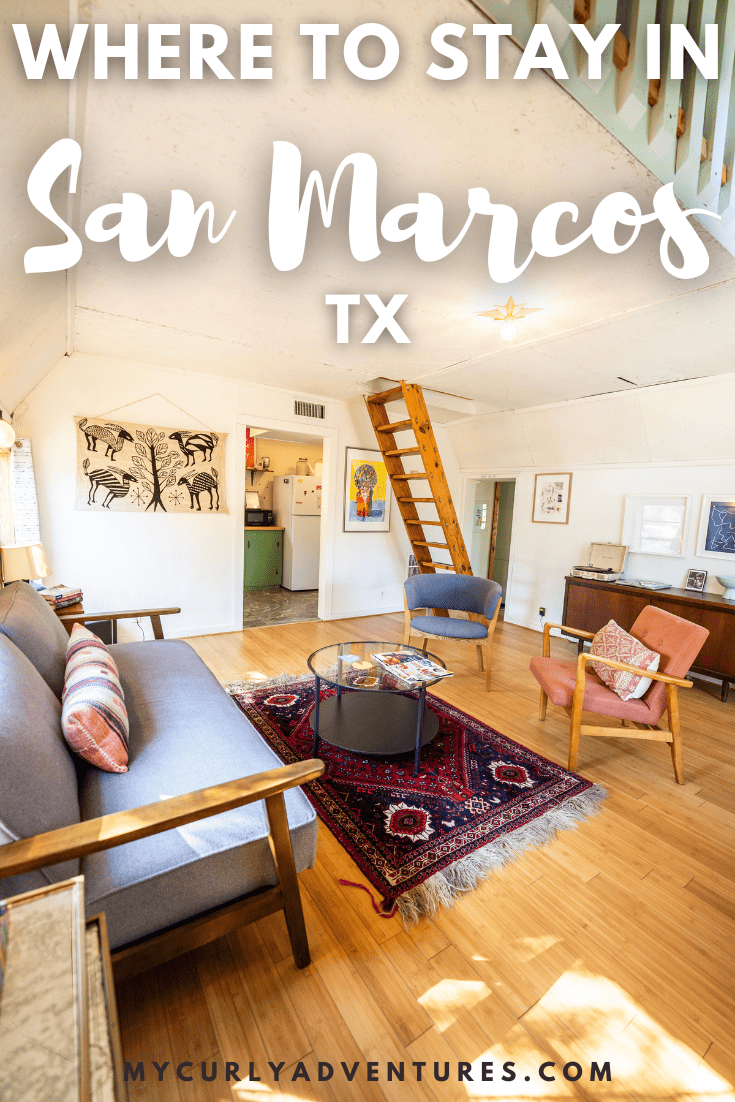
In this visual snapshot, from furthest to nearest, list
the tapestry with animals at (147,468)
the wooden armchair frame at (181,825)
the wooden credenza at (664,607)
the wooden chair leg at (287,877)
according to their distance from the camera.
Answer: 1. the tapestry with animals at (147,468)
2. the wooden credenza at (664,607)
3. the wooden chair leg at (287,877)
4. the wooden armchair frame at (181,825)

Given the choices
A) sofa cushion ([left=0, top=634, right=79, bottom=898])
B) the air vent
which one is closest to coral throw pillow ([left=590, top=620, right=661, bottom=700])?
sofa cushion ([left=0, top=634, right=79, bottom=898])

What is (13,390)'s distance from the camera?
9.26ft

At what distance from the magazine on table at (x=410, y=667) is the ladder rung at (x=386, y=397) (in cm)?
250

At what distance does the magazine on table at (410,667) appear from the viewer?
8.06 ft

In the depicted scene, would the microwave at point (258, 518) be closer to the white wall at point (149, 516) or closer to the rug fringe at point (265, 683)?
the white wall at point (149, 516)

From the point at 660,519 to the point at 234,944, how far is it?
4624mm

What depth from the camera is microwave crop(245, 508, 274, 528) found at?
21.4 feet

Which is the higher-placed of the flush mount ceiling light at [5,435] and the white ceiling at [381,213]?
the white ceiling at [381,213]

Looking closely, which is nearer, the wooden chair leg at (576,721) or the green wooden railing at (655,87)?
the green wooden railing at (655,87)

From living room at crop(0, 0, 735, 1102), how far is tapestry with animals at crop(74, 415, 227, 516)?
0.03 metres

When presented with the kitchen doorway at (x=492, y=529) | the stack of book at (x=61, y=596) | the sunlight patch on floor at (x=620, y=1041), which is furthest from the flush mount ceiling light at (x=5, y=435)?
the kitchen doorway at (x=492, y=529)

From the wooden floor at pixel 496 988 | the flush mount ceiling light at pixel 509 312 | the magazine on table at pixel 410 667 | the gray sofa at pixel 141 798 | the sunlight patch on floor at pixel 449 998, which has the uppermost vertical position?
the flush mount ceiling light at pixel 509 312

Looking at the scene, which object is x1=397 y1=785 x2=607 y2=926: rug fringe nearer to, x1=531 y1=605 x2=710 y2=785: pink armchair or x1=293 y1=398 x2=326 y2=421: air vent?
x1=531 y1=605 x2=710 y2=785: pink armchair

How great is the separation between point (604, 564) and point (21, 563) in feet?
16.0
